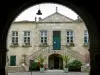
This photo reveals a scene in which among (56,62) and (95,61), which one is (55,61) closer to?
(56,62)

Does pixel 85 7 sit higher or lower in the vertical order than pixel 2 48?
higher

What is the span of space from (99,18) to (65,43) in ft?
69.6

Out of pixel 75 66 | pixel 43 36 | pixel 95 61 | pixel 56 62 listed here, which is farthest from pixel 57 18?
pixel 95 61

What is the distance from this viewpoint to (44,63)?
31516 mm

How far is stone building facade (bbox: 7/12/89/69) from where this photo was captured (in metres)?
32.6

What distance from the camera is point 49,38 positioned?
3288 centimetres

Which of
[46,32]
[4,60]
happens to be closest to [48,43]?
[46,32]

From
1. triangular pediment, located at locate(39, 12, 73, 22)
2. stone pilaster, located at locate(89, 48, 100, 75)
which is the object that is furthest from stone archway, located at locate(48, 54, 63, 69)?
stone pilaster, located at locate(89, 48, 100, 75)

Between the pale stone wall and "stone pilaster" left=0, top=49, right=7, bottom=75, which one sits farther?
the pale stone wall

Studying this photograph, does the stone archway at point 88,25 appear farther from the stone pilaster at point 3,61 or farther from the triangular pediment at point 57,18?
the triangular pediment at point 57,18

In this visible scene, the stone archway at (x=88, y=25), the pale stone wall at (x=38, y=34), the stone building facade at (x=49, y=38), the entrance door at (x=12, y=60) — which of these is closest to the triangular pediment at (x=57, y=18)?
the stone building facade at (x=49, y=38)

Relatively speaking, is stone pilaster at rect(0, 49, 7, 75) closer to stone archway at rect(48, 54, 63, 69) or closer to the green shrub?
the green shrub

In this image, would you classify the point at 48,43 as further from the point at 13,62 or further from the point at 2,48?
the point at 2,48

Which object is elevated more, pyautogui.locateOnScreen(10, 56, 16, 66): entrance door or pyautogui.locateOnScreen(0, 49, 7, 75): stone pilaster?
pyautogui.locateOnScreen(0, 49, 7, 75): stone pilaster
